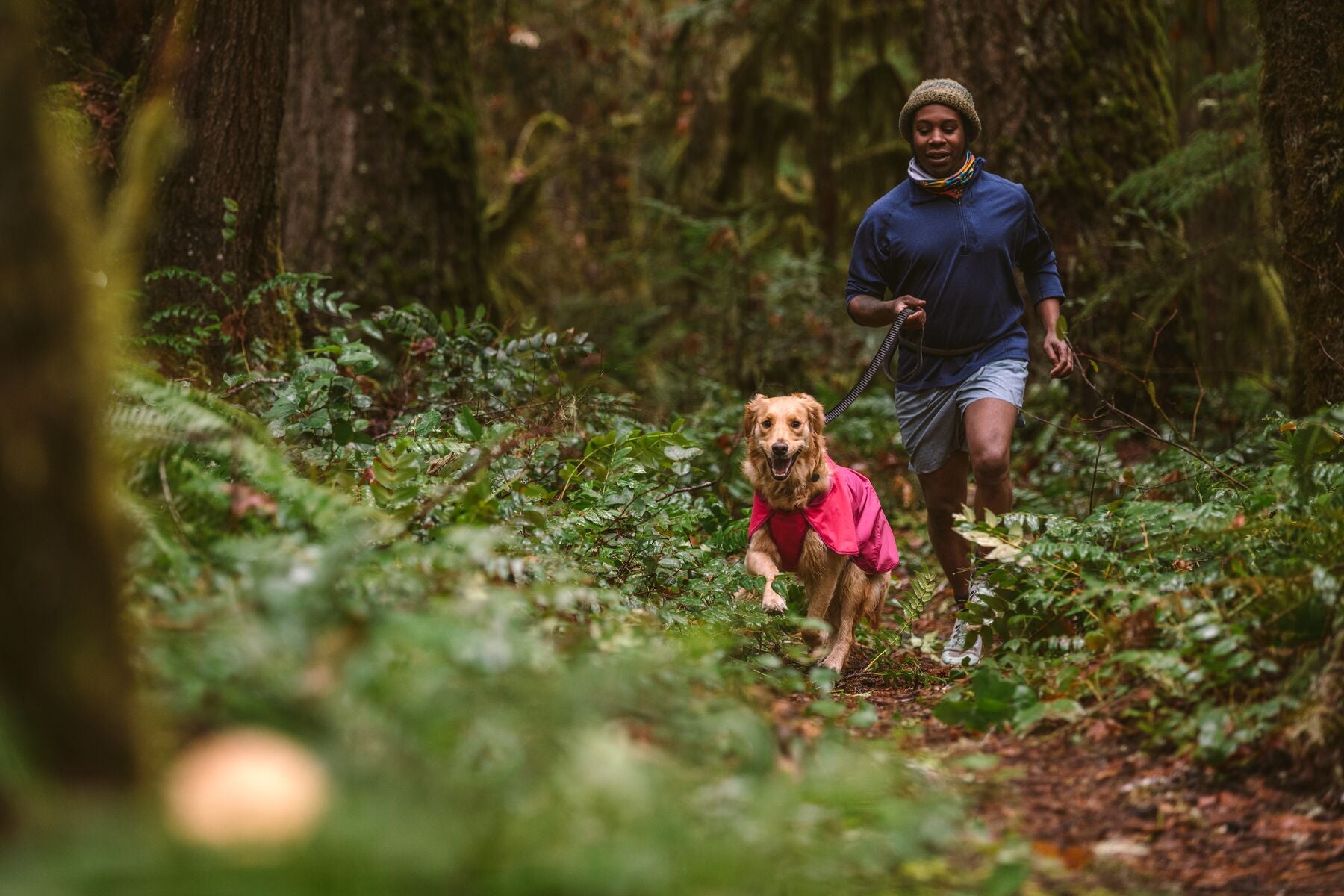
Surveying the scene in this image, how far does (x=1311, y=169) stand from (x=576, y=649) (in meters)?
4.93

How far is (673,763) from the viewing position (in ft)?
8.53

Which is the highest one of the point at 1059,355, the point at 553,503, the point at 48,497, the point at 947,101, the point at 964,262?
the point at 947,101

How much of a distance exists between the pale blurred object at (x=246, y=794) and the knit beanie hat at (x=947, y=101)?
5056 mm

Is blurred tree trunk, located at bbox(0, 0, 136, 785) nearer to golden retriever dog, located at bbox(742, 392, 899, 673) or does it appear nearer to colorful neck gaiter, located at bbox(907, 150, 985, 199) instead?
golden retriever dog, located at bbox(742, 392, 899, 673)

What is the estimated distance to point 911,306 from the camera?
5.79 m

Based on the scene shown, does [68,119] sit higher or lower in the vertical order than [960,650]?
higher

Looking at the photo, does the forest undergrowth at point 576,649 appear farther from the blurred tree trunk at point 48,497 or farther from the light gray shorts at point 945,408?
the light gray shorts at point 945,408

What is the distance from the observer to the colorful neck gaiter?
596 cm

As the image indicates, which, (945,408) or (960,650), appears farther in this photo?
(945,408)

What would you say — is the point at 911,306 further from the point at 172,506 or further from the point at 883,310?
the point at 172,506

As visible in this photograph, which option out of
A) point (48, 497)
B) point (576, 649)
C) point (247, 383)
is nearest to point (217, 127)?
point (247, 383)

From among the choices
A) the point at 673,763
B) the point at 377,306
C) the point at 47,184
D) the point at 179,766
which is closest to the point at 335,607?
the point at 179,766

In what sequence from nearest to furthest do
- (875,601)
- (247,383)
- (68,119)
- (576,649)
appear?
(576,649) → (247,383) → (875,601) → (68,119)

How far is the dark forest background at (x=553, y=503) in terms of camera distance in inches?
73.2
